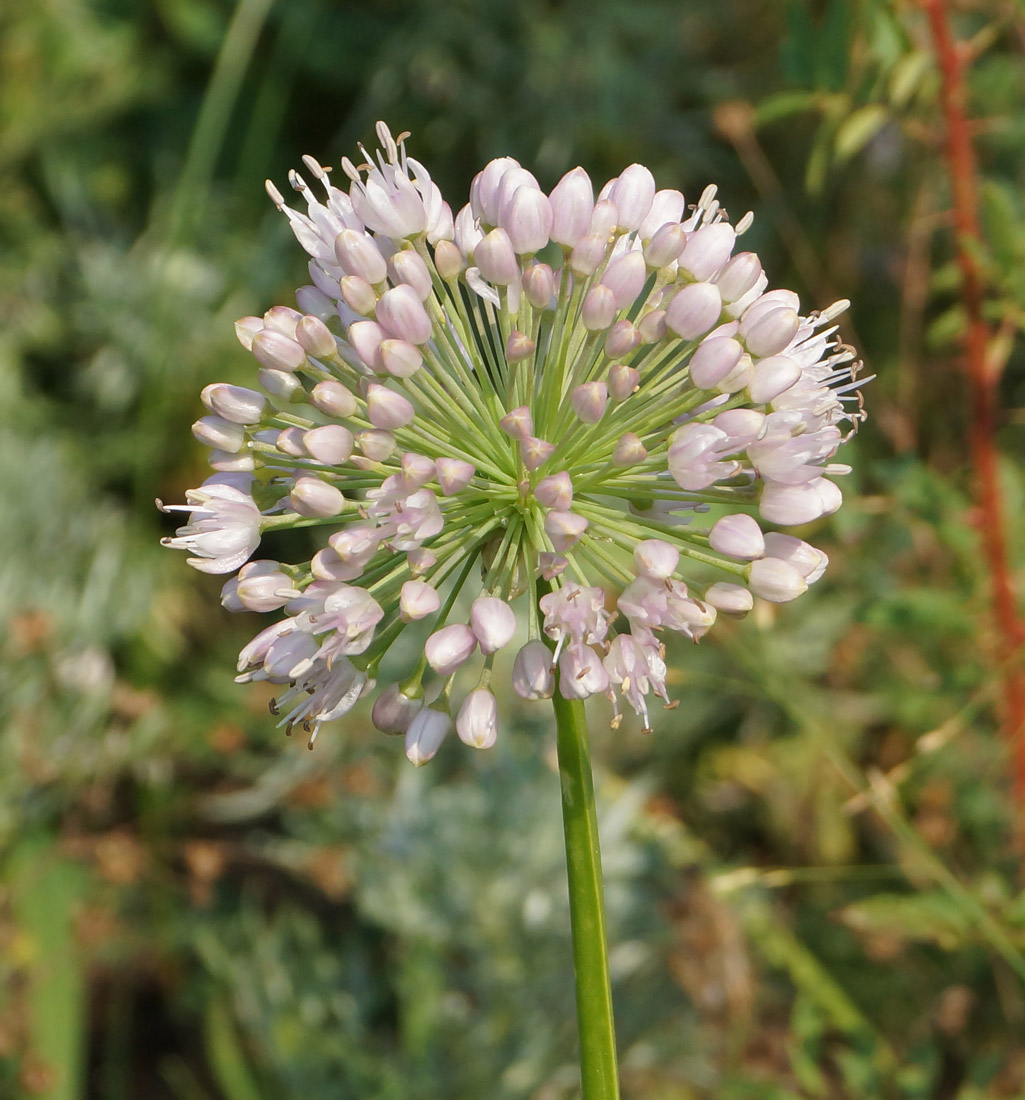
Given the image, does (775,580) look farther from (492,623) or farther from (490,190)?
(490,190)

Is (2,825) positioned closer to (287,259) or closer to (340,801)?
(340,801)

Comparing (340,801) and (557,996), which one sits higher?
(340,801)

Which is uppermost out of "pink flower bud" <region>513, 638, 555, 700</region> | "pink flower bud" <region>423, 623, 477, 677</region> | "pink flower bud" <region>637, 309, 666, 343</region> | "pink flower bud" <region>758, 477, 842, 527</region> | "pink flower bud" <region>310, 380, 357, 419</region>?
"pink flower bud" <region>637, 309, 666, 343</region>

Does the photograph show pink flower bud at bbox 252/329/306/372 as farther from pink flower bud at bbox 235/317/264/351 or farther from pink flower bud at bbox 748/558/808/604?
pink flower bud at bbox 748/558/808/604

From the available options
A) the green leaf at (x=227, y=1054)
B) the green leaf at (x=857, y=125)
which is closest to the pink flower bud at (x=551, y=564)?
the green leaf at (x=857, y=125)

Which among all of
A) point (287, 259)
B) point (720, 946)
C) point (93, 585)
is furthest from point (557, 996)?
point (287, 259)

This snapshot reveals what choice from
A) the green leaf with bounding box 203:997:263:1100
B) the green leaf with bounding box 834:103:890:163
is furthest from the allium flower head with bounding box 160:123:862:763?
the green leaf with bounding box 203:997:263:1100

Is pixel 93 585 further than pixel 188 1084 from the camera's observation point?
Yes
